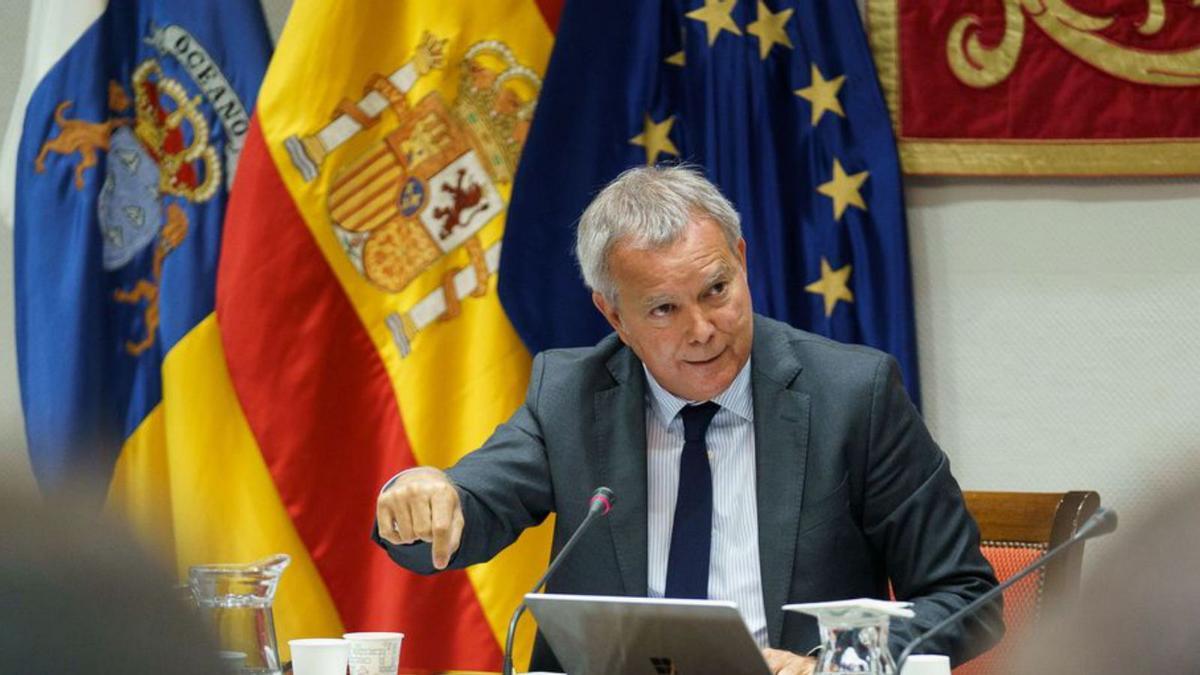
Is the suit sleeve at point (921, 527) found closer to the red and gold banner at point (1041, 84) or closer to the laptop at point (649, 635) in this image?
the laptop at point (649, 635)

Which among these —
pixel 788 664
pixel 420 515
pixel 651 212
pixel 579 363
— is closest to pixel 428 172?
pixel 579 363

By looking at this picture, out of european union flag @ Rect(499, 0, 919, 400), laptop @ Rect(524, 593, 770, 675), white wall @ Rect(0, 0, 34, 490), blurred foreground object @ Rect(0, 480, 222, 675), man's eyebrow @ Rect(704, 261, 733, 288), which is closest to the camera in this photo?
blurred foreground object @ Rect(0, 480, 222, 675)

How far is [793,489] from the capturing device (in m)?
2.40

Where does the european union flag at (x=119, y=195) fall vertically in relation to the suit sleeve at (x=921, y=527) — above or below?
above

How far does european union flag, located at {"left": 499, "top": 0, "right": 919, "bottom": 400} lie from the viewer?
10.8 feet

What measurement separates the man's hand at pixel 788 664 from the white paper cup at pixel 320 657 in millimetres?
510

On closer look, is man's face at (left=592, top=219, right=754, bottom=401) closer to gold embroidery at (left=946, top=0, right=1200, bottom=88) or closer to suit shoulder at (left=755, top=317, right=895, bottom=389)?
suit shoulder at (left=755, top=317, right=895, bottom=389)

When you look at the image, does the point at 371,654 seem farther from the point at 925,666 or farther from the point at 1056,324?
the point at 1056,324

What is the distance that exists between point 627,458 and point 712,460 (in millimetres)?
136

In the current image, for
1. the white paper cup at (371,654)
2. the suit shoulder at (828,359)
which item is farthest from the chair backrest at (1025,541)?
the white paper cup at (371,654)

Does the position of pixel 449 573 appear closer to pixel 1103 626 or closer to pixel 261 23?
pixel 261 23

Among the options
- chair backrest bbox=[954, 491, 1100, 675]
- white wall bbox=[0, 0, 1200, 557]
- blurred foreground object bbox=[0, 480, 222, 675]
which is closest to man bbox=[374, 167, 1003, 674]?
chair backrest bbox=[954, 491, 1100, 675]

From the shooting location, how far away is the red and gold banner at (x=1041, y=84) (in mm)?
3184

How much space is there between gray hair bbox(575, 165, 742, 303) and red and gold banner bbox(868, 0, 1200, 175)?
98 cm
